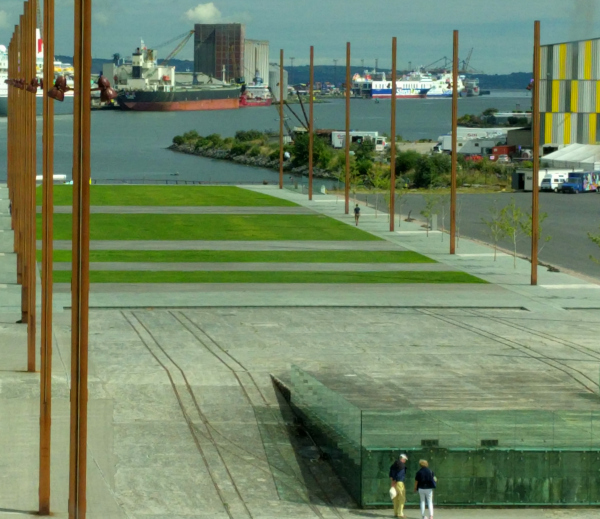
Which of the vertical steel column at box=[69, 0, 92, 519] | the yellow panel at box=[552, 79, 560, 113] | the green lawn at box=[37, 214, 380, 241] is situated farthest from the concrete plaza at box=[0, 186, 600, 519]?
the yellow panel at box=[552, 79, 560, 113]

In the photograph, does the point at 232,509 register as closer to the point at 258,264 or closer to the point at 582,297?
the point at 582,297

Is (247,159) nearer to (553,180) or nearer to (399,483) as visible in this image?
(553,180)

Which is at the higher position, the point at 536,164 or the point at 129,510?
the point at 536,164

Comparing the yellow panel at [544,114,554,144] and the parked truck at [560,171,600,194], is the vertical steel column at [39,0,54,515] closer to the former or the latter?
the parked truck at [560,171,600,194]

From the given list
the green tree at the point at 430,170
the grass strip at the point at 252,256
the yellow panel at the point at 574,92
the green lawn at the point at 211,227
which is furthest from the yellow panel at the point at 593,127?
the grass strip at the point at 252,256

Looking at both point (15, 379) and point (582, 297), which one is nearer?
point (15, 379)

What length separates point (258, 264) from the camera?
162 ft

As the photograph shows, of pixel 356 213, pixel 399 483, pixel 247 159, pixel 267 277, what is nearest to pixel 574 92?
pixel 356 213

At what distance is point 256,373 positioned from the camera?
94.4 feet

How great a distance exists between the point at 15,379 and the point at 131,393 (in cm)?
312

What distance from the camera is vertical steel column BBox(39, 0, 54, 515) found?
62.4 feet

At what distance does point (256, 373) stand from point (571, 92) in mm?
73077

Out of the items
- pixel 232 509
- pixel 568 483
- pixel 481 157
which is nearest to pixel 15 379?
pixel 232 509

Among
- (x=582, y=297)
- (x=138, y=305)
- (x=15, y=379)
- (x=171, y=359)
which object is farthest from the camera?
(x=582, y=297)
